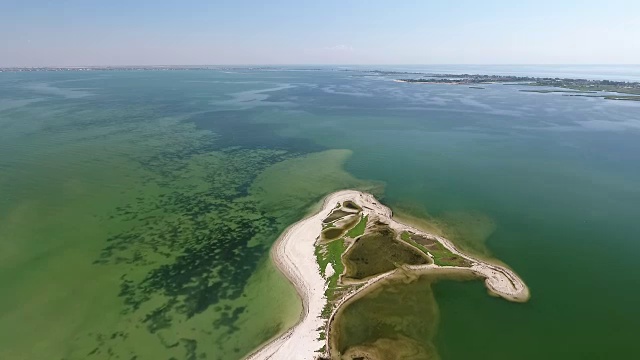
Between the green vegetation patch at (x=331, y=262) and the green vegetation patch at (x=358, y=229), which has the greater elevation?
the green vegetation patch at (x=358, y=229)

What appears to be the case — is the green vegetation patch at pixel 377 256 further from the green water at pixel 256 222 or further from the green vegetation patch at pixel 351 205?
Result: the green vegetation patch at pixel 351 205

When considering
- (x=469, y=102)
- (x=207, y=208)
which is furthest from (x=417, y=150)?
(x=469, y=102)

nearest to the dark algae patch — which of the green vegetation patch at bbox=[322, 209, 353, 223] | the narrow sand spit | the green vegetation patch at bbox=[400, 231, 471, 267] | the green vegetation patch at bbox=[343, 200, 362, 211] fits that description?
the narrow sand spit

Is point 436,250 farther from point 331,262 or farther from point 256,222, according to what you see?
point 256,222

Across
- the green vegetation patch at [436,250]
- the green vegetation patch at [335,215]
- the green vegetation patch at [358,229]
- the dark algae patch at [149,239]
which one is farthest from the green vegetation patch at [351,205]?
the green vegetation patch at [436,250]

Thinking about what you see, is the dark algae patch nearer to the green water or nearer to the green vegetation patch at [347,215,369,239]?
the green water

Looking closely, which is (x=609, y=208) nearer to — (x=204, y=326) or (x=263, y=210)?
(x=263, y=210)
